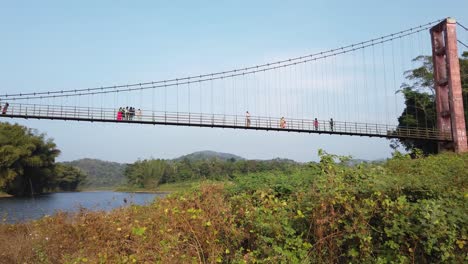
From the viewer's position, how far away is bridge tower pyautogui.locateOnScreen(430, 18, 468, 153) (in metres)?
26.1

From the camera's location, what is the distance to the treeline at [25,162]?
45.9 m

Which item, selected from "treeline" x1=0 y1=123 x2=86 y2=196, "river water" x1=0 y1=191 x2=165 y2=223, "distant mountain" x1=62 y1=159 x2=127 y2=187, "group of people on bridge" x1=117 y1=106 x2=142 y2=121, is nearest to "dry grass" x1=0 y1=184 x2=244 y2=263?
"river water" x1=0 y1=191 x2=165 y2=223

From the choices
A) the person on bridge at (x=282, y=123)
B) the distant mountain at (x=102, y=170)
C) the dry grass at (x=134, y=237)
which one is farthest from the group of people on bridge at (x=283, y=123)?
the distant mountain at (x=102, y=170)

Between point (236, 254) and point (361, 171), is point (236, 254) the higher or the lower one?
the lower one

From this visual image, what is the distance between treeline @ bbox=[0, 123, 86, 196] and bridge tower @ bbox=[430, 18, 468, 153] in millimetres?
39867

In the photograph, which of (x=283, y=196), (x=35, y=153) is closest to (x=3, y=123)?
(x=35, y=153)

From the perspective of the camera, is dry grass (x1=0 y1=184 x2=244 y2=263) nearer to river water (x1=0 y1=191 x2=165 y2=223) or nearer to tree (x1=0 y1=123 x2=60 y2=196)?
river water (x1=0 y1=191 x2=165 y2=223)

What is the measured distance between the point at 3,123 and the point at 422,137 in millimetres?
48320

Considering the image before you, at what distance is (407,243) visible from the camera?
402 centimetres

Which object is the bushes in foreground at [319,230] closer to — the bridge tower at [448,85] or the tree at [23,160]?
the bridge tower at [448,85]

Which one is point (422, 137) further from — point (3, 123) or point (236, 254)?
point (3, 123)

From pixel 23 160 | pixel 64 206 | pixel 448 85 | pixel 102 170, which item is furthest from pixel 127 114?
pixel 102 170

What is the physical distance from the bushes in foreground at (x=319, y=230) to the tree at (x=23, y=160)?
44271 mm

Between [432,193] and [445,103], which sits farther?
[445,103]
